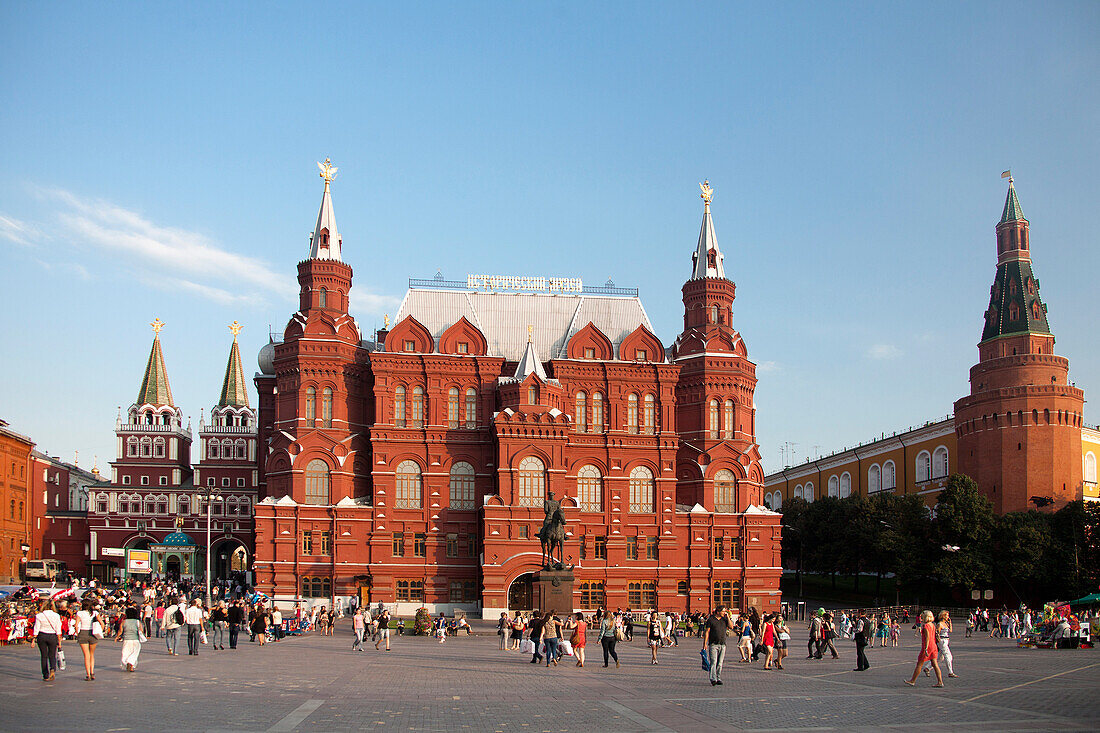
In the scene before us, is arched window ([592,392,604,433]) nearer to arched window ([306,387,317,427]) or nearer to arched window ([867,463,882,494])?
arched window ([306,387,317,427])

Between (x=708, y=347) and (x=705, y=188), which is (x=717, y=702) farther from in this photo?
(x=705, y=188)

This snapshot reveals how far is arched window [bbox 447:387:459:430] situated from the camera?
7131 centimetres

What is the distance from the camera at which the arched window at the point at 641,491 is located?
7106 cm

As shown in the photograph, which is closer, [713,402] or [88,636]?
[88,636]

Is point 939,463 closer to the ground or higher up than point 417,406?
closer to the ground

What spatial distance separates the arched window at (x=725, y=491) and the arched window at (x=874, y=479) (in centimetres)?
4794

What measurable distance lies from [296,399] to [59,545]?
172 feet

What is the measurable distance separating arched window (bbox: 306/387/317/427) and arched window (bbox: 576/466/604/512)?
1789 centimetres

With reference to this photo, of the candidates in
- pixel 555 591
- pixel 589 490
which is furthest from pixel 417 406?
pixel 555 591

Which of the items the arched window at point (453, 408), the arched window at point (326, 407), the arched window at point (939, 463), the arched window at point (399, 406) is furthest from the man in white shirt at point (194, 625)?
the arched window at point (939, 463)

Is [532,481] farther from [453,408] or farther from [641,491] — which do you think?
[641,491]

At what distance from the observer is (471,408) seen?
71.8 meters

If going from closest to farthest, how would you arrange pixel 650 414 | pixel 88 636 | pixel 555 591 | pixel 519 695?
pixel 519 695 < pixel 88 636 < pixel 555 591 < pixel 650 414

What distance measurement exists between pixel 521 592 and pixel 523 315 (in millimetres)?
20729
